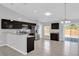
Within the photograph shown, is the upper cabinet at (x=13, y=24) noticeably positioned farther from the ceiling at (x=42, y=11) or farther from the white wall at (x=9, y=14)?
the ceiling at (x=42, y=11)

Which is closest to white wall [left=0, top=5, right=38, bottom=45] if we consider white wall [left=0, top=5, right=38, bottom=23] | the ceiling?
→ white wall [left=0, top=5, right=38, bottom=23]

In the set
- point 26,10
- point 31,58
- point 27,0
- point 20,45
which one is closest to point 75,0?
point 27,0

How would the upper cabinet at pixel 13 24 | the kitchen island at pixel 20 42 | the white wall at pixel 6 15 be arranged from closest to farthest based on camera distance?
the white wall at pixel 6 15 < the kitchen island at pixel 20 42 < the upper cabinet at pixel 13 24

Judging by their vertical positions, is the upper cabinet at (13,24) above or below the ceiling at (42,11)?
below

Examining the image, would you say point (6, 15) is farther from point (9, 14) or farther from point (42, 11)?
point (42, 11)

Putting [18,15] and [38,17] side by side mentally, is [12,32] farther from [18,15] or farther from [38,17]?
[38,17]

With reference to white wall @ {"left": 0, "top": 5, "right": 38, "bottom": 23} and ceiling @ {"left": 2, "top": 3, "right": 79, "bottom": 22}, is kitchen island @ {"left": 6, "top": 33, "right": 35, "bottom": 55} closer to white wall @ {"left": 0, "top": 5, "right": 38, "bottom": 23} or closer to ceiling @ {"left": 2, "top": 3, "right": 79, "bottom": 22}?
white wall @ {"left": 0, "top": 5, "right": 38, "bottom": 23}

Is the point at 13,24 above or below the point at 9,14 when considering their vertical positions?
below

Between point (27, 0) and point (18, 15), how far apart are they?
1645mm

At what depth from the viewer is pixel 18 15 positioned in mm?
3809

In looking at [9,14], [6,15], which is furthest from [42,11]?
[6,15]

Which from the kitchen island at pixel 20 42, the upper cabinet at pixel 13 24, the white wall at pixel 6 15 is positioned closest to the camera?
the white wall at pixel 6 15

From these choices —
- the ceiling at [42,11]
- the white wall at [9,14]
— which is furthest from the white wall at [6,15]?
the ceiling at [42,11]

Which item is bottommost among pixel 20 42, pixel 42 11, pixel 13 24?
pixel 20 42
